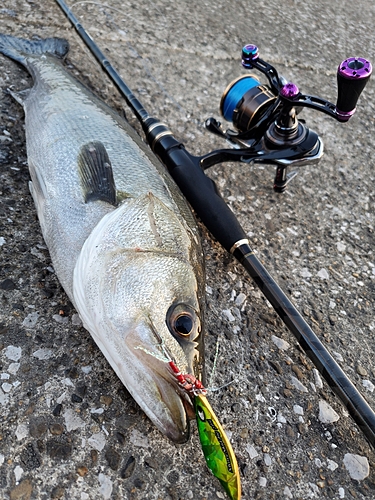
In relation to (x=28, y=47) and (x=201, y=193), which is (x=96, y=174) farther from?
(x=28, y=47)

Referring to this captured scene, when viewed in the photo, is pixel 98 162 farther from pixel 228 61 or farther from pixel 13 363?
pixel 228 61

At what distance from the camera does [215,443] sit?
4.38 ft

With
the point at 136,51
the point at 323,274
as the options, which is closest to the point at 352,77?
the point at 323,274

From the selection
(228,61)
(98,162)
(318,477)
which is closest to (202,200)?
(98,162)

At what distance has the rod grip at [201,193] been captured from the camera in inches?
81.3

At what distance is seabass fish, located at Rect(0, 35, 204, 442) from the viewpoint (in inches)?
58.3

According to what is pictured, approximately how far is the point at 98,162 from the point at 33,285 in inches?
23.6

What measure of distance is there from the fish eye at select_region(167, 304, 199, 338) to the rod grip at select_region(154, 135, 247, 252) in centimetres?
54

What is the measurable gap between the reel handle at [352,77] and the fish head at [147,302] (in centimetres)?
89

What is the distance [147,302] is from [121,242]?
0.27 meters

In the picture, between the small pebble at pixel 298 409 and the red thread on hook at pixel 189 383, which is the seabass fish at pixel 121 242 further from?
the small pebble at pixel 298 409

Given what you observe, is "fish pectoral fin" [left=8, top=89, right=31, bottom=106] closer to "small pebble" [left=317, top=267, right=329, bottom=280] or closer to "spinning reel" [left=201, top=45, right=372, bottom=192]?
"spinning reel" [left=201, top=45, right=372, bottom=192]

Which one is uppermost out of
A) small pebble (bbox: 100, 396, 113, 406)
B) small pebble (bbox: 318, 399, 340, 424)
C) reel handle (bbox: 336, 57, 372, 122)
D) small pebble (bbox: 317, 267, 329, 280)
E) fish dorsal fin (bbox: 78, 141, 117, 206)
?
reel handle (bbox: 336, 57, 372, 122)

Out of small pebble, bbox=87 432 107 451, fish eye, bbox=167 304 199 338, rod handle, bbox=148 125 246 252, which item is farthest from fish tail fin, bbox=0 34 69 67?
small pebble, bbox=87 432 107 451
